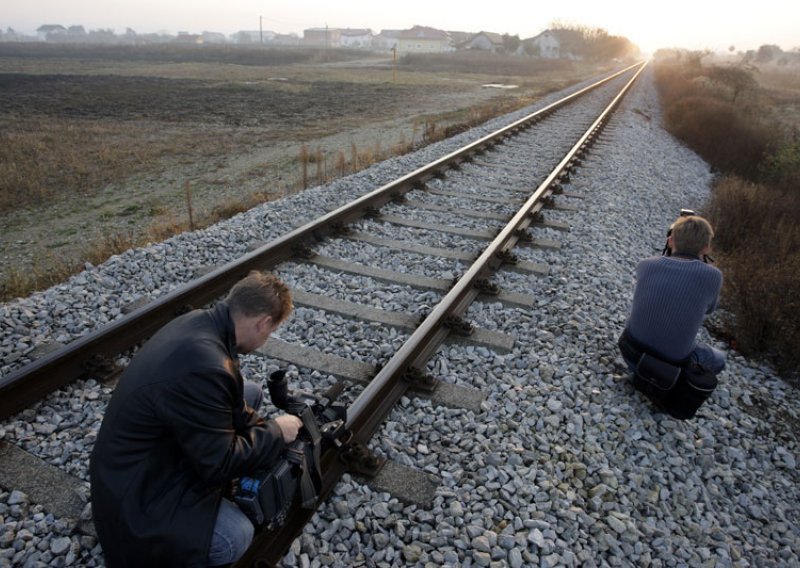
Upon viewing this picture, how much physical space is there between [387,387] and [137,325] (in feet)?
7.13

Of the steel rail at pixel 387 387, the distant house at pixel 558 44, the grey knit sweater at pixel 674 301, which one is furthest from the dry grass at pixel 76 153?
the distant house at pixel 558 44

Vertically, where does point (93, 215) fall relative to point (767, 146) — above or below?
below

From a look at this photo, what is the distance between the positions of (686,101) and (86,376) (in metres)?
20.7

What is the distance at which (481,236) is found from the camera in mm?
7035

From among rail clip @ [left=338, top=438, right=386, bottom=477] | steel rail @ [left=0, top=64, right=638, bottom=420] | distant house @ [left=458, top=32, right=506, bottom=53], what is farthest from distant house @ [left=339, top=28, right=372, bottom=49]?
rail clip @ [left=338, top=438, right=386, bottom=477]

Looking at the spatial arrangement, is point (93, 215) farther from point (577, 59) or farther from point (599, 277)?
point (577, 59)

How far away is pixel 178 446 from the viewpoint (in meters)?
2.42

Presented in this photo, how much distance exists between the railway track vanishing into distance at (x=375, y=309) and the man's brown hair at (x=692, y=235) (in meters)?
1.55

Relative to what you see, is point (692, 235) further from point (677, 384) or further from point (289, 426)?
point (289, 426)

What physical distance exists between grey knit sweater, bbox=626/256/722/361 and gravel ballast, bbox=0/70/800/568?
464 millimetres

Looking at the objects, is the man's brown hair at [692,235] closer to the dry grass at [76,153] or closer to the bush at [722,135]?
the bush at [722,135]

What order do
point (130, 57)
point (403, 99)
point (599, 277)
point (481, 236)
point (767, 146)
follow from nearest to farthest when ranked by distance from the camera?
1. point (599, 277)
2. point (481, 236)
3. point (767, 146)
4. point (403, 99)
5. point (130, 57)

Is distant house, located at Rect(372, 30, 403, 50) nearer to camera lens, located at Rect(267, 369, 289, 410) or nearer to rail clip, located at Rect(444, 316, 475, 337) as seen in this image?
rail clip, located at Rect(444, 316, 475, 337)

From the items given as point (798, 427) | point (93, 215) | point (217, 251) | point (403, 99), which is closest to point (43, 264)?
point (93, 215)
